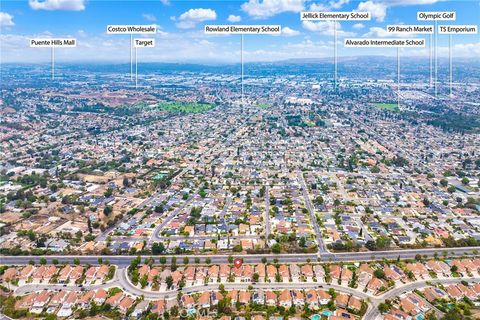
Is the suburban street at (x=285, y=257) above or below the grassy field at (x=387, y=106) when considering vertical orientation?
below

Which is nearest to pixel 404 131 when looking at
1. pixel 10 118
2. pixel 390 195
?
pixel 390 195

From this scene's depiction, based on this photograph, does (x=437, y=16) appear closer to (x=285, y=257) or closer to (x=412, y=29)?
(x=412, y=29)

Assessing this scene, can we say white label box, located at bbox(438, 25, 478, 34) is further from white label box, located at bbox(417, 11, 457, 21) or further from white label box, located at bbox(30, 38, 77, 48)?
white label box, located at bbox(30, 38, 77, 48)

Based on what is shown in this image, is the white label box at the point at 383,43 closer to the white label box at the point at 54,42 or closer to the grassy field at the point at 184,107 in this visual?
the white label box at the point at 54,42

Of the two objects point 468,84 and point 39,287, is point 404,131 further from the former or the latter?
point 468,84

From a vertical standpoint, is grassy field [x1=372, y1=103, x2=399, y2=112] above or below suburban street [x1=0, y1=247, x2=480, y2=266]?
above

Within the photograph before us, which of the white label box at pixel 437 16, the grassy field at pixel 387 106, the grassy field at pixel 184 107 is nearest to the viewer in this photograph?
the white label box at pixel 437 16

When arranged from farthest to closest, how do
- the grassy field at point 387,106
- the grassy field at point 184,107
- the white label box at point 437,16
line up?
1. the grassy field at point 387,106
2. the grassy field at point 184,107
3. the white label box at point 437,16

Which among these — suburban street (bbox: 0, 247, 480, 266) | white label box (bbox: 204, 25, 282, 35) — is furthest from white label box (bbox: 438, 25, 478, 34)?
suburban street (bbox: 0, 247, 480, 266)

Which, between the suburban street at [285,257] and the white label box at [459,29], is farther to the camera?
the suburban street at [285,257]

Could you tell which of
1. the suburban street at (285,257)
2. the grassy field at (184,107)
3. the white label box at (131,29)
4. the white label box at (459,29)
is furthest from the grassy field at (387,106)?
the white label box at (131,29)
